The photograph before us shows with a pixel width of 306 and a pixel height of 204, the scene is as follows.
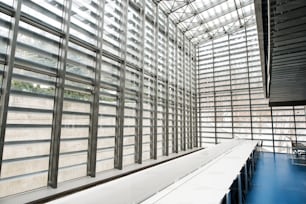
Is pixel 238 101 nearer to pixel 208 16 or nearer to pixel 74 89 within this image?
pixel 208 16

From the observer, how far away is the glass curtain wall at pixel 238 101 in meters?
11.6

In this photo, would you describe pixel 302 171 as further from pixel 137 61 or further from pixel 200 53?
pixel 200 53

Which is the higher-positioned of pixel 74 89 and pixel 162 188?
pixel 74 89

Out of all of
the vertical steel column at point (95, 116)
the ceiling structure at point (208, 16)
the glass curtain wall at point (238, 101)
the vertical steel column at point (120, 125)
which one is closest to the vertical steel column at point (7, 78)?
the vertical steel column at point (95, 116)

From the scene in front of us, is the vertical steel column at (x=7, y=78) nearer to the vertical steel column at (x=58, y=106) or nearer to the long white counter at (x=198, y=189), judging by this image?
the vertical steel column at (x=58, y=106)

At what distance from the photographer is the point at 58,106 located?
14.1 feet

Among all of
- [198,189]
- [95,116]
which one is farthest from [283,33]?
[95,116]

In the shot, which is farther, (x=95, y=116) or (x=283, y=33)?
(x=95, y=116)

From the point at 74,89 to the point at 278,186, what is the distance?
633cm

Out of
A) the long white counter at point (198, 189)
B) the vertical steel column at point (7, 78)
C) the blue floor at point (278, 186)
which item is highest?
the vertical steel column at point (7, 78)

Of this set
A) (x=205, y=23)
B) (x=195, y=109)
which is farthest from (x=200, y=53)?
(x=195, y=109)

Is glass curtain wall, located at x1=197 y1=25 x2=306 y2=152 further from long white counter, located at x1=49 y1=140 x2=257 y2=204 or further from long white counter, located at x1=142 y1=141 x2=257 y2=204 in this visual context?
long white counter, located at x1=49 y1=140 x2=257 y2=204

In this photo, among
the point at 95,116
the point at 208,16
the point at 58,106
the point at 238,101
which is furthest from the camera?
the point at 238,101

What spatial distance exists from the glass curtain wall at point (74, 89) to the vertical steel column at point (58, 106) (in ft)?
0.07
